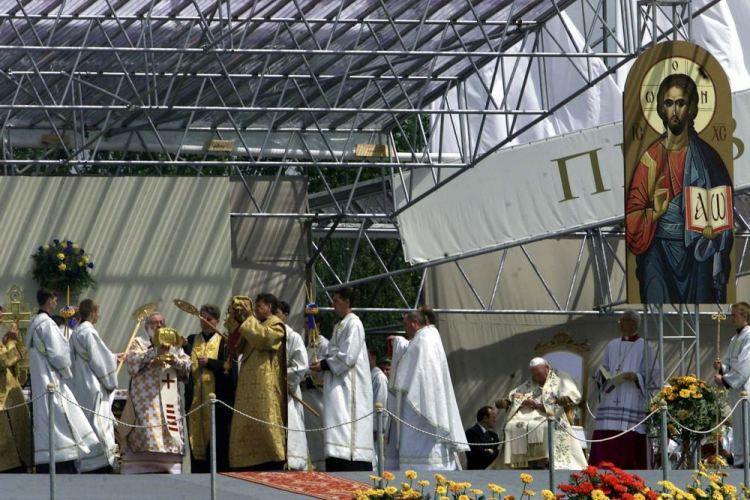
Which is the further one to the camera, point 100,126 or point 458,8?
point 100,126

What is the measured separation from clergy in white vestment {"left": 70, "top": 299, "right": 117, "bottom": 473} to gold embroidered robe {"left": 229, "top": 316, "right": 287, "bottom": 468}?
1.13 meters

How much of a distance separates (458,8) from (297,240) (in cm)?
441

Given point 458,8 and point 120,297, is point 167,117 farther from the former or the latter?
point 458,8

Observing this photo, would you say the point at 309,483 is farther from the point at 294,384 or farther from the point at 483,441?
the point at 483,441

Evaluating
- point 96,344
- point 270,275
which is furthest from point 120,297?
point 96,344

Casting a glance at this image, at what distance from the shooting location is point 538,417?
1691 cm

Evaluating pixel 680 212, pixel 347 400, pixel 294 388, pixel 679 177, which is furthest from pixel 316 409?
pixel 679 177

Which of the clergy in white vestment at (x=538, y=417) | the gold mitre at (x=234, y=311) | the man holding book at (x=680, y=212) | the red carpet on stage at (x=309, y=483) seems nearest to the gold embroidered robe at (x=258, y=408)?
the gold mitre at (x=234, y=311)

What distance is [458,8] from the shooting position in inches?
759

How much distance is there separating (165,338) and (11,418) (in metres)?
1.66

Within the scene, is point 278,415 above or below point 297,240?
below

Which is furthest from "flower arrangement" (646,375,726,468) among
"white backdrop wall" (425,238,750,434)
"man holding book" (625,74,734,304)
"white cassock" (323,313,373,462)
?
"white backdrop wall" (425,238,750,434)

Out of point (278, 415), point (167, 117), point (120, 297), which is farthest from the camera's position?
point (167, 117)

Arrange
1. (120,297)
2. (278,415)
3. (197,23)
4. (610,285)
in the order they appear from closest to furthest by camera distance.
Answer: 1. (278,415)
2. (197,23)
3. (120,297)
4. (610,285)
